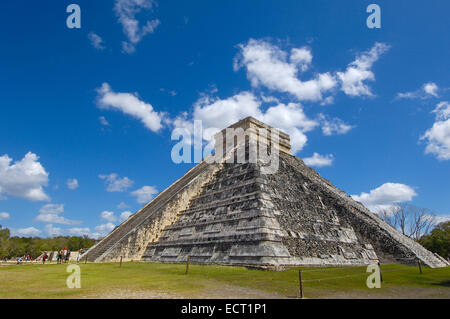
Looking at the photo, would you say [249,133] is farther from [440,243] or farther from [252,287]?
[440,243]

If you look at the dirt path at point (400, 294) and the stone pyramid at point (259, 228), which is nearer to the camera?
the dirt path at point (400, 294)

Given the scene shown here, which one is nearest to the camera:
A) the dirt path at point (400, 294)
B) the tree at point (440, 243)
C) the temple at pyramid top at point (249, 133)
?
the dirt path at point (400, 294)

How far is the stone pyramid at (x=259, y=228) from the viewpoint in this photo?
34.5 ft

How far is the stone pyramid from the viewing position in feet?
34.5

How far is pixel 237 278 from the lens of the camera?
783 centimetres

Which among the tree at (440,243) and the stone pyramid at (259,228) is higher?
the stone pyramid at (259,228)

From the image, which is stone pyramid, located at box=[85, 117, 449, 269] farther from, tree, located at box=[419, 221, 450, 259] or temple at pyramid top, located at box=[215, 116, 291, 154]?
tree, located at box=[419, 221, 450, 259]

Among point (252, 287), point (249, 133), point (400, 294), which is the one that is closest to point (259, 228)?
point (252, 287)

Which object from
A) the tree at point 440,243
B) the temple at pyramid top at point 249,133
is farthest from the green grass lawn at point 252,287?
the tree at point 440,243

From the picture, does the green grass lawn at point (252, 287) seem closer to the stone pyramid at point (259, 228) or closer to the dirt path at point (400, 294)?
the dirt path at point (400, 294)

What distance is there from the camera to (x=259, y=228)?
10.4 meters
